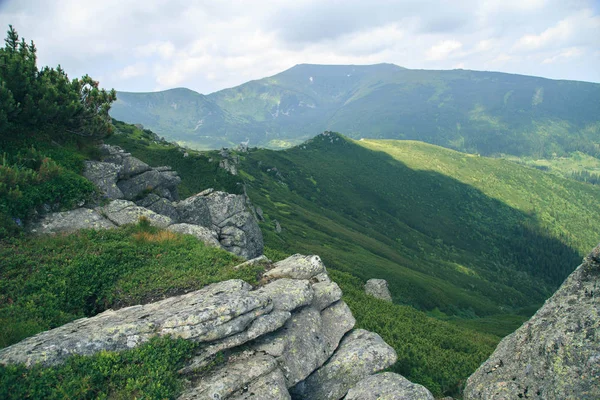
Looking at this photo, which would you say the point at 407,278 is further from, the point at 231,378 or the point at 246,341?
the point at 231,378

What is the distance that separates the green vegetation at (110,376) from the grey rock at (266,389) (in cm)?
235

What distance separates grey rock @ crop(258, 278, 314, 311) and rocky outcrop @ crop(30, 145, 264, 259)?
8.29 meters

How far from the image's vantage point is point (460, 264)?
177m

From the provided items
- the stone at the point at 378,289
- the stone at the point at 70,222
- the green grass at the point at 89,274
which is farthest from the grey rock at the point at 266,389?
the stone at the point at 378,289

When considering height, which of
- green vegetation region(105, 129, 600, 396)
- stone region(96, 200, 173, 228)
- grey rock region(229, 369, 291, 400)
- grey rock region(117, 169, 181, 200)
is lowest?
green vegetation region(105, 129, 600, 396)

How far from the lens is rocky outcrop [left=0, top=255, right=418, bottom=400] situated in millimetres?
12180

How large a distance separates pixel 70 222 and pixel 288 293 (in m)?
15.5

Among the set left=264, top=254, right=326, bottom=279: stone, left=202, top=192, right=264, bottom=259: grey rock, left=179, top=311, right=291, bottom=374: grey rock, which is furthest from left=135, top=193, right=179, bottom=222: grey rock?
left=179, top=311, right=291, bottom=374: grey rock

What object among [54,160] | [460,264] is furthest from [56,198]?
[460,264]

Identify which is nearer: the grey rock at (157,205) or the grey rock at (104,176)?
the grey rock at (104,176)

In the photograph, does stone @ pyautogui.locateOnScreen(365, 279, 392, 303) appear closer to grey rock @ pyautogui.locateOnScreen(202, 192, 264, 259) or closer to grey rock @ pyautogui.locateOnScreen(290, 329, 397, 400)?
grey rock @ pyautogui.locateOnScreen(202, 192, 264, 259)

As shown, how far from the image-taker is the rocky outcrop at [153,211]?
73.8ft

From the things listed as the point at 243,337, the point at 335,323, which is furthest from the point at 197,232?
the point at 243,337

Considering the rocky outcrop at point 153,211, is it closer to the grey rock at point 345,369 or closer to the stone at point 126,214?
the stone at point 126,214
